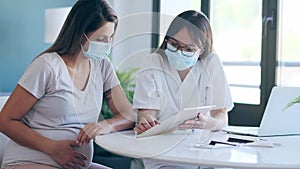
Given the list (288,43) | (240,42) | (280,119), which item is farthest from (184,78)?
(240,42)

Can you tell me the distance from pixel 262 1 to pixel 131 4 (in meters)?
1.27

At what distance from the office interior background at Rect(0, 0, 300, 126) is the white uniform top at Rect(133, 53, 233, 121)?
612 millimetres

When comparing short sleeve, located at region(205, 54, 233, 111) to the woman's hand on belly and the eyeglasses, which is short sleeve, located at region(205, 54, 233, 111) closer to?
the eyeglasses

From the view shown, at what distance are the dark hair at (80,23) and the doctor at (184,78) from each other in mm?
309

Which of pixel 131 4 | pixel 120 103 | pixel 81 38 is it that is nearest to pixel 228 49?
pixel 131 4

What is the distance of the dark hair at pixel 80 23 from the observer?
5.32 feet

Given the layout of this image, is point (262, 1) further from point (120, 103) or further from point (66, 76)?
point (66, 76)

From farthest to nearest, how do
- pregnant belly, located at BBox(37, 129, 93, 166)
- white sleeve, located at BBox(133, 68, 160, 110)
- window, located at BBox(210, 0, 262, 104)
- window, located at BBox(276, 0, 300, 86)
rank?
1. window, located at BBox(210, 0, 262, 104)
2. window, located at BBox(276, 0, 300, 86)
3. white sleeve, located at BBox(133, 68, 160, 110)
4. pregnant belly, located at BBox(37, 129, 93, 166)

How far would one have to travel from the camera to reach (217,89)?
1775 mm

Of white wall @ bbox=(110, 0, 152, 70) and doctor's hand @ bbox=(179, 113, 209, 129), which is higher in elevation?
white wall @ bbox=(110, 0, 152, 70)

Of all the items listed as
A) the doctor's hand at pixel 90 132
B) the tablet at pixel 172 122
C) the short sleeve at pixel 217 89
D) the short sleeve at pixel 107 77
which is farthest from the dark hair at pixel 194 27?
the doctor's hand at pixel 90 132

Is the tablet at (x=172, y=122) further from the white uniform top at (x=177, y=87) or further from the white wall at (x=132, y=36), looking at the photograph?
the white wall at (x=132, y=36)

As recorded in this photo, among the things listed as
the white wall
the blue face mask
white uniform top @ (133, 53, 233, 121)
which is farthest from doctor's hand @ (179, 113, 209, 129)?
the white wall

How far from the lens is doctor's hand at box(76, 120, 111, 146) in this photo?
5.17 ft
